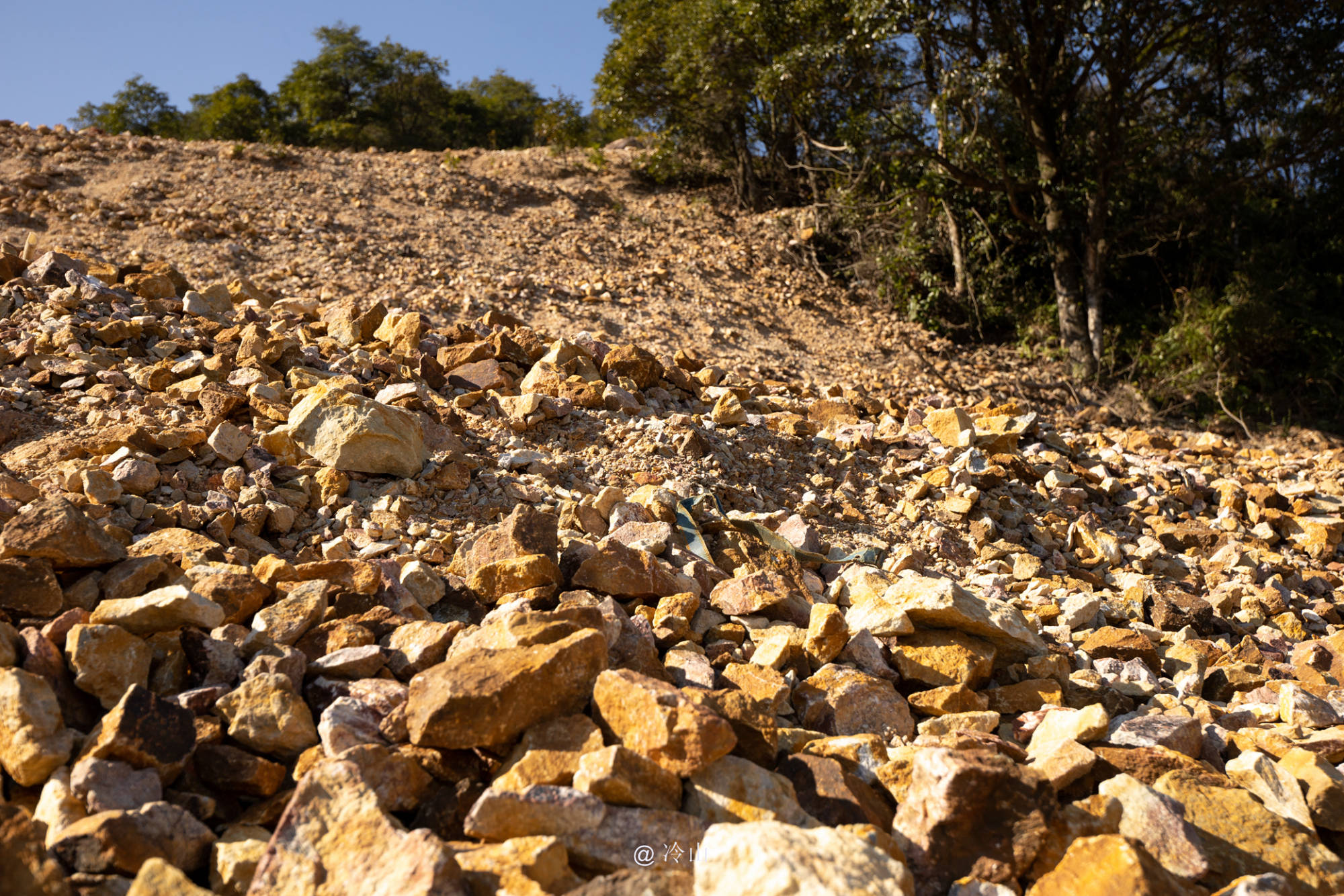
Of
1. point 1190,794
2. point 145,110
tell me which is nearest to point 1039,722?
point 1190,794

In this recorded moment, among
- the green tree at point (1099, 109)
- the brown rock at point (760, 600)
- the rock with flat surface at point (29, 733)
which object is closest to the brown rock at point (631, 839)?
the rock with flat surface at point (29, 733)

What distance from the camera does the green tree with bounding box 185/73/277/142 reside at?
14.2 m

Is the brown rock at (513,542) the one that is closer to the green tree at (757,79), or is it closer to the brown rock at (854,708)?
the brown rock at (854,708)

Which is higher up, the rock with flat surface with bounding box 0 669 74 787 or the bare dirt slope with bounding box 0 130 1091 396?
the bare dirt slope with bounding box 0 130 1091 396

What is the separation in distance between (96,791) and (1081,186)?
8890mm

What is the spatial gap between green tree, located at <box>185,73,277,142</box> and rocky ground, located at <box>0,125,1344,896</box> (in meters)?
8.89

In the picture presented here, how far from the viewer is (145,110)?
18.0 meters

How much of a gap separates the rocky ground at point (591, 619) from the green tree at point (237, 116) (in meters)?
8.89

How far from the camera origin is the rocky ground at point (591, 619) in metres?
1.49

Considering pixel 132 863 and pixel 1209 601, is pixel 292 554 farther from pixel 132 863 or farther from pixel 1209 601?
pixel 1209 601

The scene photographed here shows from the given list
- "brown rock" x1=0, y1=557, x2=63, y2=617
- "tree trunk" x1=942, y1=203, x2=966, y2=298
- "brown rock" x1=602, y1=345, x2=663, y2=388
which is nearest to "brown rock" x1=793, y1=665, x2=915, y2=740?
A: "brown rock" x1=0, y1=557, x2=63, y2=617

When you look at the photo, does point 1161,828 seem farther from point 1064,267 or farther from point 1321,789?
point 1064,267

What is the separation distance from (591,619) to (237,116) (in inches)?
621

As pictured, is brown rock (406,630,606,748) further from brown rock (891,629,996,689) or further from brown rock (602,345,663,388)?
brown rock (602,345,663,388)
